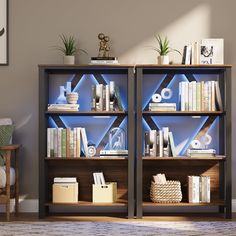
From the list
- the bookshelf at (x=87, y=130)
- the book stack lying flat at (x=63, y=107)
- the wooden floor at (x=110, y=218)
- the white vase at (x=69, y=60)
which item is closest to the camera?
the wooden floor at (x=110, y=218)

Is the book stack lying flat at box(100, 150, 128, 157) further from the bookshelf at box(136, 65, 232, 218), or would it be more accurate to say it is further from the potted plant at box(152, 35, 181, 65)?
the potted plant at box(152, 35, 181, 65)

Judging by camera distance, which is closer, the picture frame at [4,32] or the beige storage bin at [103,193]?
the beige storage bin at [103,193]

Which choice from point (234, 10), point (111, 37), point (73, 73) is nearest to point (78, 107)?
point (73, 73)

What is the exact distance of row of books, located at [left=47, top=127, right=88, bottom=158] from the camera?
473 centimetres

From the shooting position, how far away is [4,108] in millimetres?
5059

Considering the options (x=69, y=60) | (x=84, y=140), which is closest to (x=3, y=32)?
(x=69, y=60)

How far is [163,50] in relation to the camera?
15.9 feet

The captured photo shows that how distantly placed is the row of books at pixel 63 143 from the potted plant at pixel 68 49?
2.06ft

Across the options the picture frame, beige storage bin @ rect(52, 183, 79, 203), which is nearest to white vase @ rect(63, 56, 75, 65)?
the picture frame

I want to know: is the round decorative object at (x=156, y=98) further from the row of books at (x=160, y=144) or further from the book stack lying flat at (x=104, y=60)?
the book stack lying flat at (x=104, y=60)

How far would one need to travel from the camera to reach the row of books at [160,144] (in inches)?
187

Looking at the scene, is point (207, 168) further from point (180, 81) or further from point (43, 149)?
point (43, 149)

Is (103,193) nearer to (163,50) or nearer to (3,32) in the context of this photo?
(163,50)

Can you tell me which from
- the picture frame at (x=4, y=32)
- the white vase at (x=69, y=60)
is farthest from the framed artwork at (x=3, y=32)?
the white vase at (x=69, y=60)
